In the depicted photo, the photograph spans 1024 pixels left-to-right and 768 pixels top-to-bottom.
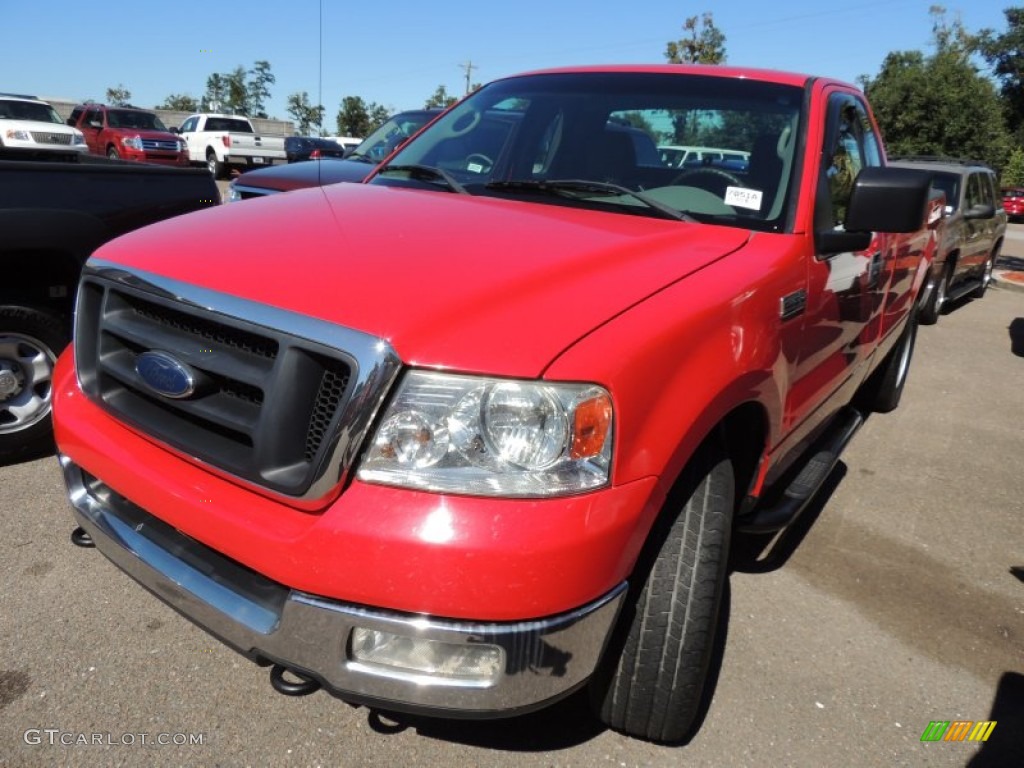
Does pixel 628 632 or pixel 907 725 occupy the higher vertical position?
pixel 628 632

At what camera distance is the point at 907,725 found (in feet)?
7.77

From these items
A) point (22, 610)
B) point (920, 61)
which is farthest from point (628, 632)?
point (920, 61)

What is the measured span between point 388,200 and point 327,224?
43 centimetres

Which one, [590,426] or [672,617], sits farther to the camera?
[672,617]

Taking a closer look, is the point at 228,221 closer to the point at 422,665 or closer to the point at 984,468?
the point at 422,665

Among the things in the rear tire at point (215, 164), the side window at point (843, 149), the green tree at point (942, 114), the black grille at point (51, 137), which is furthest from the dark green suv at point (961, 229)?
the green tree at point (942, 114)

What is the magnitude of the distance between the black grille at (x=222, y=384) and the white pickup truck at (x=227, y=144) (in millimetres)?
18087

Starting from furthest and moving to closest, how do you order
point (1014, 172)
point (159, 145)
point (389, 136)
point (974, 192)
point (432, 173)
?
1. point (1014, 172)
2. point (159, 145)
3. point (974, 192)
4. point (389, 136)
5. point (432, 173)

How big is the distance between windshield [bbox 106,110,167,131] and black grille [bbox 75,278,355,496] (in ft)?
72.3

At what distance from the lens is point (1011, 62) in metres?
44.1

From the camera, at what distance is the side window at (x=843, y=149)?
2.94m

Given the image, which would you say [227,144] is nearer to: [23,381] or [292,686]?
[23,381]

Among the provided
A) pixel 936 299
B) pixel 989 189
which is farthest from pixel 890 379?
pixel 989 189

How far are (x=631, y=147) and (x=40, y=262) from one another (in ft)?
8.93
